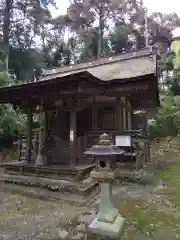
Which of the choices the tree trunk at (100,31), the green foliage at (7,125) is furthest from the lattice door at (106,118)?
the tree trunk at (100,31)

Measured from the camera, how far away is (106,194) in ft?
12.7

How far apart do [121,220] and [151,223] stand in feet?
2.25

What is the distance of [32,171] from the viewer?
723 centimetres

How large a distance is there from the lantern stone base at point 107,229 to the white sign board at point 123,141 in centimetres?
379

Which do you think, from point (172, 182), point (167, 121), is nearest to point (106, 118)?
point (172, 182)

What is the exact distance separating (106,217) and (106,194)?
0.38 metres

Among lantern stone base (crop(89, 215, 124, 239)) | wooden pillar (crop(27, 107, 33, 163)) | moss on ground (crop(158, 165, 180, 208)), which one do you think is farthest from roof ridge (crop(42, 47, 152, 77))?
lantern stone base (crop(89, 215, 124, 239))

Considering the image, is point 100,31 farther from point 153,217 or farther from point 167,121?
point 153,217

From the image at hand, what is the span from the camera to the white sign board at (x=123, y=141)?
7371 mm

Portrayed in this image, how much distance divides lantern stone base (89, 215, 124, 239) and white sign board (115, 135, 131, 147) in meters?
3.79

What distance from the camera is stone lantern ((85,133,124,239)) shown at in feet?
11.9

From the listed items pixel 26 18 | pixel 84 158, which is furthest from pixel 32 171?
pixel 26 18

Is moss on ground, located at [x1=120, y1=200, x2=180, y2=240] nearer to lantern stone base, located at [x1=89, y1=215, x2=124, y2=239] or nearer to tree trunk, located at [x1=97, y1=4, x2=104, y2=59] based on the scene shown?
lantern stone base, located at [x1=89, y1=215, x2=124, y2=239]

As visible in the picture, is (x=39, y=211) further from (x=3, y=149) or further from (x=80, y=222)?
(x=3, y=149)
